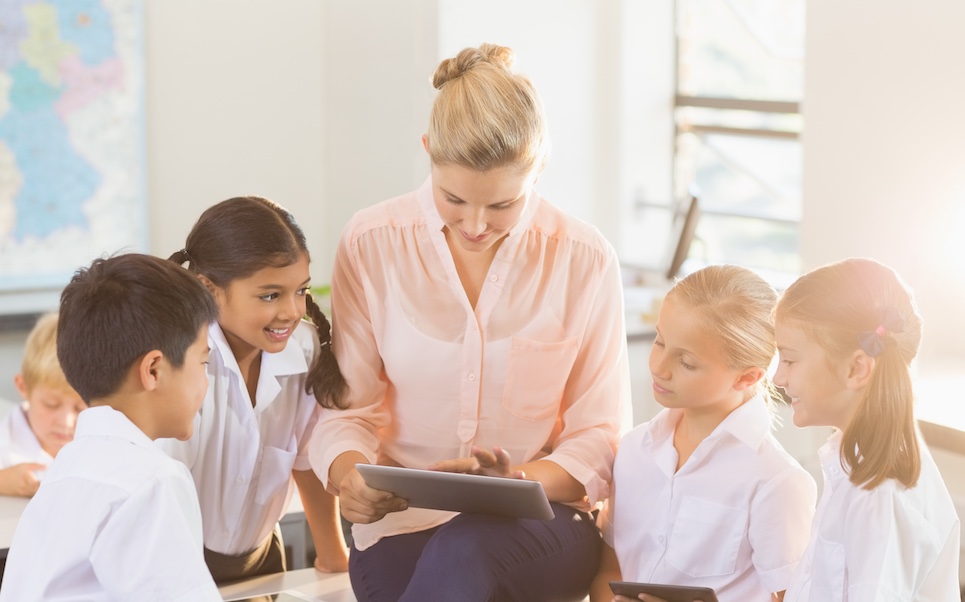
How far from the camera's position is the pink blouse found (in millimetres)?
1922

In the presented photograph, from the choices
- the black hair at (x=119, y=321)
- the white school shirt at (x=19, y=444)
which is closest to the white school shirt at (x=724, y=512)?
the black hair at (x=119, y=321)

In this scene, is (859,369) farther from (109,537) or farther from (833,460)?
(109,537)

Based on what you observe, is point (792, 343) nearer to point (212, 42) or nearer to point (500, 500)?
point (500, 500)

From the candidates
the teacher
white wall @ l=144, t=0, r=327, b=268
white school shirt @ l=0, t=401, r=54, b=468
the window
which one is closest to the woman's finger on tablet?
the teacher

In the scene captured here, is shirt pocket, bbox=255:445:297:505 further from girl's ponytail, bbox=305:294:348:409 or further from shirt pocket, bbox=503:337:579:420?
shirt pocket, bbox=503:337:579:420

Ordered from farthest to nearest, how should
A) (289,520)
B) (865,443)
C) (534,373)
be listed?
(289,520) → (534,373) → (865,443)

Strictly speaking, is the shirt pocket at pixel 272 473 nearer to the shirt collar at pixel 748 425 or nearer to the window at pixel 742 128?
the shirt collar at pixel 748 425

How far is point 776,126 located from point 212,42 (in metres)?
1.97

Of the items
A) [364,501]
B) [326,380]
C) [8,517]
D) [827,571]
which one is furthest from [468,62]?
[8,517]

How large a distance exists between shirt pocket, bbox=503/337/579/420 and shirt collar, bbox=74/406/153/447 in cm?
65

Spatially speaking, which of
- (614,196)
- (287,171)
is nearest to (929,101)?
(614,196)

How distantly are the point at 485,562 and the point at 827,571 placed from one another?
1.56 ft

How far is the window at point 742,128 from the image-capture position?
3721 millimetres

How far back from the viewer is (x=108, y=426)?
1465 millimetres
